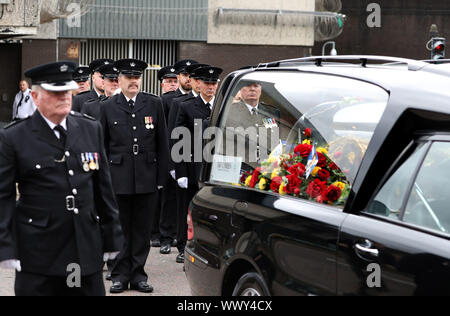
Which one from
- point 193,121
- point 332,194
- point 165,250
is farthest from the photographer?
point 165,250

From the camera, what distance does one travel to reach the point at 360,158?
468 centimetres

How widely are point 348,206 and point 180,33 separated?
23963 millimetres

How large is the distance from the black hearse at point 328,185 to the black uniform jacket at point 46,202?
3.36 ft

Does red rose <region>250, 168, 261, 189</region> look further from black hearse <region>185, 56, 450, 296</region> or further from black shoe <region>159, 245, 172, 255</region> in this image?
black shoe <region>159, 245, 172, 255</region>

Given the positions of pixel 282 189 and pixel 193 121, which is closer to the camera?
pixel 282 189

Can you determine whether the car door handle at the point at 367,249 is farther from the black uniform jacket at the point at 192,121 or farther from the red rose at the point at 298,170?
the black uniform jacket at the point at 192,121

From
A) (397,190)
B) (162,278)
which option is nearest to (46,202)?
(397,190)

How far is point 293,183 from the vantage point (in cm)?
535

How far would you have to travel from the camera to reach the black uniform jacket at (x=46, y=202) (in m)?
4.91

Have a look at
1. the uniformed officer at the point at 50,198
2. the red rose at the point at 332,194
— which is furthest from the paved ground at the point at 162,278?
the red rose at the point at 332,194

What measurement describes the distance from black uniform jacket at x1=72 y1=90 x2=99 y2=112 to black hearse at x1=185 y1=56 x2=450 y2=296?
447 centimetres

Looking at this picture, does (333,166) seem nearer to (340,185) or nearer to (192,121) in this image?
(340,185)

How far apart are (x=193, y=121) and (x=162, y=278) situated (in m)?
1.89

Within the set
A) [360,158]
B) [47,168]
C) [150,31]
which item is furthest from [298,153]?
[150,31]
